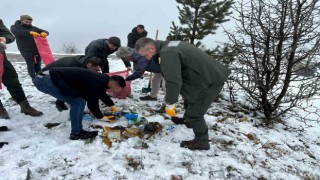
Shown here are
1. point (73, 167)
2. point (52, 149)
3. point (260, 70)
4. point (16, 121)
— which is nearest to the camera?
point (73, 167)

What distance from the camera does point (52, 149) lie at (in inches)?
152

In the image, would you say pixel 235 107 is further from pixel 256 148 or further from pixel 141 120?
pixel 141 120

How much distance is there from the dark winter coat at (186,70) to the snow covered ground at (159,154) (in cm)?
89

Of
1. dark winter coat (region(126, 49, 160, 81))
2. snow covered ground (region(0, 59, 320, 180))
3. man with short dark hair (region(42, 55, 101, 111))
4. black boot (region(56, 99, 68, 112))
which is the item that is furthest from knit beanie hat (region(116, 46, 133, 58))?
black boot (region(56, 99, 68, 112))

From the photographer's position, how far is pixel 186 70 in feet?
11.8

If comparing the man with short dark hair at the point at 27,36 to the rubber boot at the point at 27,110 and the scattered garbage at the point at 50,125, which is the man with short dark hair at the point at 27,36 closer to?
the rubber boot at the point at 27,110

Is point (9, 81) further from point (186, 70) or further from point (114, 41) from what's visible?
point (186, 70)

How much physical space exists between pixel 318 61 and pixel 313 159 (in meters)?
1.86

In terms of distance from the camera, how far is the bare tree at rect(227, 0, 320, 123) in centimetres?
489

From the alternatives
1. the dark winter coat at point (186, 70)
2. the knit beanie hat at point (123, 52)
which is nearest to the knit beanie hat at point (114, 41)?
the knit beanie hat at point (123, 52)

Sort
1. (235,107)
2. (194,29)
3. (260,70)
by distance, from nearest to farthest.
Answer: (260,70), (235,107), (194,29)

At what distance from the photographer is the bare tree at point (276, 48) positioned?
4895 millimetres

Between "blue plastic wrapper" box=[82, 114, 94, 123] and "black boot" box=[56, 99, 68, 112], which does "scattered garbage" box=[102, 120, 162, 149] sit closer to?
"blue plastic wrapper" box=[82, 114, 94, 123]

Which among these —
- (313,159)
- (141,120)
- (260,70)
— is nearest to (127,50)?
(141,120)
